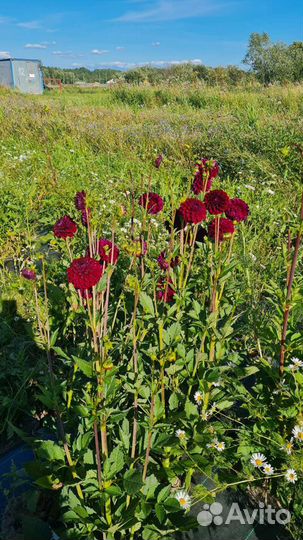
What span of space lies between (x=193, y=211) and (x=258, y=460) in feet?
2.83

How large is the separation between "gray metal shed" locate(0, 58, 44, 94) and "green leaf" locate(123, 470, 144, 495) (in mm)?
37092

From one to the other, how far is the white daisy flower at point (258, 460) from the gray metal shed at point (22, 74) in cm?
3703

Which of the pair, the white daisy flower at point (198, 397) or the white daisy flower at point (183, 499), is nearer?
the white daisy flower at point (183, 499)

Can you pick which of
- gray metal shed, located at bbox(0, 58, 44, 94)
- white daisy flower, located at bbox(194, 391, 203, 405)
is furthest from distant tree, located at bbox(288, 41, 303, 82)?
white daisy flower, located at bbox(194, 391, 203, 405)

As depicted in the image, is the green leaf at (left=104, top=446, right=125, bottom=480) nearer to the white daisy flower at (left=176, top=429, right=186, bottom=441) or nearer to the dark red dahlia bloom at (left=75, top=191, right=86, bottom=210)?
the white daisy flower at (left=176, top=429, right=186, bottom=441)

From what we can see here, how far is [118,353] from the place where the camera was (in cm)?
178

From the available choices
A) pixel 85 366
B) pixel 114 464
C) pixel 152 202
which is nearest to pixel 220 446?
pixel 114 464

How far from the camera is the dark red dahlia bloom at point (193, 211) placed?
1.45 m

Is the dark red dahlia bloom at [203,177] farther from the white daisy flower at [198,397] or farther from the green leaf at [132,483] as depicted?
the green leaf at [132,483]

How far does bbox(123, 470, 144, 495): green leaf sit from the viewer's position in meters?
1.14

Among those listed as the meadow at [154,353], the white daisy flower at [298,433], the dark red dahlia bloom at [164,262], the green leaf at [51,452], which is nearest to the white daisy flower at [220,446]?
the meadow at [154,353]

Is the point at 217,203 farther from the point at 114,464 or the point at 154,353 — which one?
the point at 114,464

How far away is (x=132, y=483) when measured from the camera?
3.79 ft

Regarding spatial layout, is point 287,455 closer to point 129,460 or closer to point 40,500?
point 129,460
